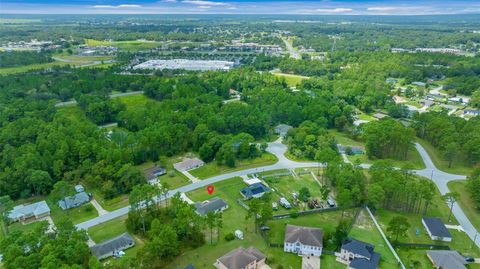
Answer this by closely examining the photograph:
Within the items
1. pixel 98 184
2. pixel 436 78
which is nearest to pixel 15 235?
pixel 98 184

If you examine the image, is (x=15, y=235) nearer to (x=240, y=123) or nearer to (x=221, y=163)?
(x=221, y=163)

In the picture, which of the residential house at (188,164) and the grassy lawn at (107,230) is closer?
the grassy lawn at (107,230)

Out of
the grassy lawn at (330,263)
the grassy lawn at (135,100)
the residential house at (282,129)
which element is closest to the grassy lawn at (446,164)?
the residential house at (282,129)

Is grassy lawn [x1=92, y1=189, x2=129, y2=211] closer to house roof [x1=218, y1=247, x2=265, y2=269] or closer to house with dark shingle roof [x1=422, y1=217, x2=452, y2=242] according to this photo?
house roof [x1=218, y1=247, x2=265, y2=269]

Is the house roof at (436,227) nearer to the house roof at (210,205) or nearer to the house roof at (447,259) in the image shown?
the house roof at (447,259)

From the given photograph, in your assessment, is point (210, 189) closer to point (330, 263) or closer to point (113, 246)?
point (113, 246)

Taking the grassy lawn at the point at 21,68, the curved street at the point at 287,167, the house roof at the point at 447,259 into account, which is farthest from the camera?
the grassy lawn at the point at 21,68
